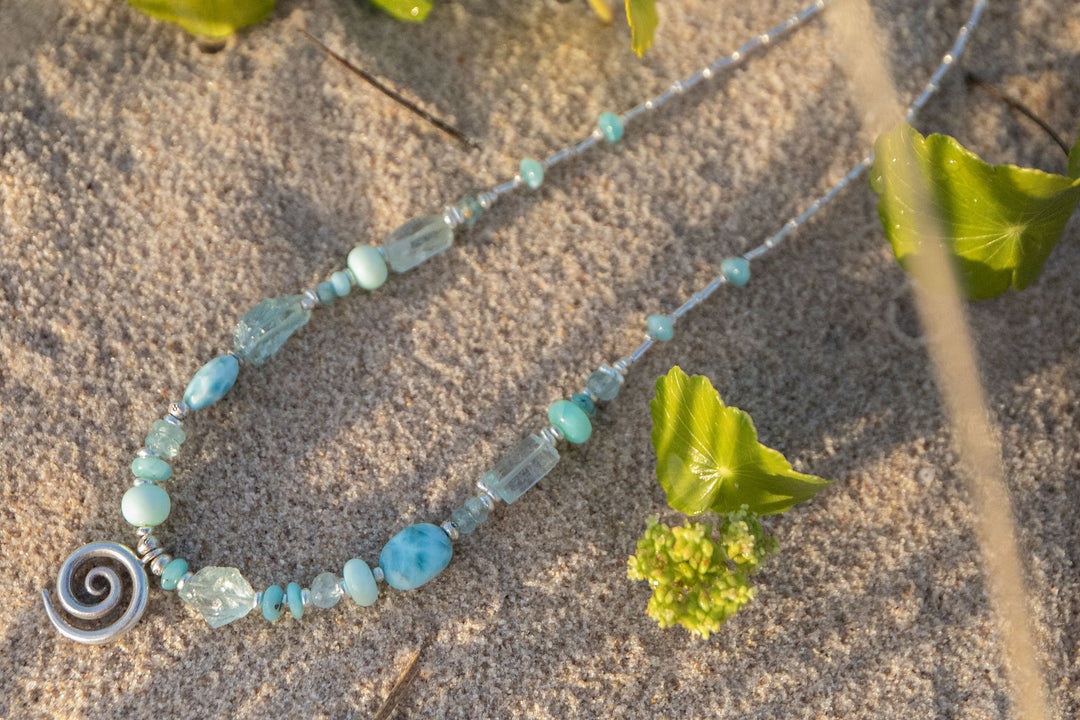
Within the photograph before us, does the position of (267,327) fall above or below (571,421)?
below

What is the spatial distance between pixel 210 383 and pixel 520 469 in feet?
1.71

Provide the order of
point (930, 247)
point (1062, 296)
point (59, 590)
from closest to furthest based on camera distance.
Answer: point (59, 590) → point (930, 247) → point (1062, 296)

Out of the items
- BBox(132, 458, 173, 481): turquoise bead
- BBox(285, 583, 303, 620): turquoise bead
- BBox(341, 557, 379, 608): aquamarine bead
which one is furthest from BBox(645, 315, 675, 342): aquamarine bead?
BBox(132, 458, 173, 481): turquoise bead

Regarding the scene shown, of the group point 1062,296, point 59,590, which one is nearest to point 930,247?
point 1062,296

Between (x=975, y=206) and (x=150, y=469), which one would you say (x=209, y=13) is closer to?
(x=150, y=469)

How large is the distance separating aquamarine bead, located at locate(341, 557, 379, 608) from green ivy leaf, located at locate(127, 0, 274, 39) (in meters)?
0.97

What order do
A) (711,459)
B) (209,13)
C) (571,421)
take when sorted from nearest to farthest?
(711,459) < (571,421) < (209,13)

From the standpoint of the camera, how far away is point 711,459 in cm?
131

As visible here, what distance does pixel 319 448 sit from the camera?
144 centimetres

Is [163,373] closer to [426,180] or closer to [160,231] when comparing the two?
[160,231]

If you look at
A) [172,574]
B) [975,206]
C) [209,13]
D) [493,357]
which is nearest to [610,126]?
[493,357]

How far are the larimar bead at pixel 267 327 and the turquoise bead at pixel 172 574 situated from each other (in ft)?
1.12

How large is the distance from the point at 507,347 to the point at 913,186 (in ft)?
2.34

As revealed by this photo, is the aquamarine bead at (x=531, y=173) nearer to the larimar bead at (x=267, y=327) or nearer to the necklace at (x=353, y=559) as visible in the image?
the necklace at (x=353, y=559)
